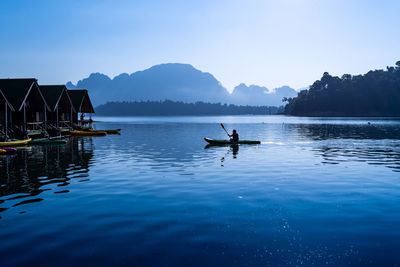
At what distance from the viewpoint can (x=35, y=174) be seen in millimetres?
19562

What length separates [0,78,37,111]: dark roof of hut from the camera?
3872cm

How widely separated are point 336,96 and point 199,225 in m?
204

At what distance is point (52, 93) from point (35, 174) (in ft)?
115

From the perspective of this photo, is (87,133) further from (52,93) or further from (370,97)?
(370,97)

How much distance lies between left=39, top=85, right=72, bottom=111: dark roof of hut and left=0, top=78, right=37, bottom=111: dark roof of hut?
803 centimetres

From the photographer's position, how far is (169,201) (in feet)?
44.5

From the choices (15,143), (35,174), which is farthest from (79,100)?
(35,174)

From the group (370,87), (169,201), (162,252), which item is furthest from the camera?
(370,87)

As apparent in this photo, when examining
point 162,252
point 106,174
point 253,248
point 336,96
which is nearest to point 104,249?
point 162,252

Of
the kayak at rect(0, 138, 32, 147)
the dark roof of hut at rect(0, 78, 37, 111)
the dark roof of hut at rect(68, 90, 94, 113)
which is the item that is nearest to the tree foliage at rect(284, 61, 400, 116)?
the dark roof of hut at rect(68, 90, 94, 113)

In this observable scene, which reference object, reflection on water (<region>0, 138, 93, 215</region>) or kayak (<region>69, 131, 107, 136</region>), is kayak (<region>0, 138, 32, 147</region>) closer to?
reflection on water (<region>0, 138, 93, 215</region>)

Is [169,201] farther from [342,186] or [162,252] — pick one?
[342,186]

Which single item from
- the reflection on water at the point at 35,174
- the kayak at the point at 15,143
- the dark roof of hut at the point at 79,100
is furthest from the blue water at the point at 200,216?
the dark roof of hut at the point at 79,100

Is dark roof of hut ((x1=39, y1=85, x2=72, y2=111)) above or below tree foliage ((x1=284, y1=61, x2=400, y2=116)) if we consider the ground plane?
below
